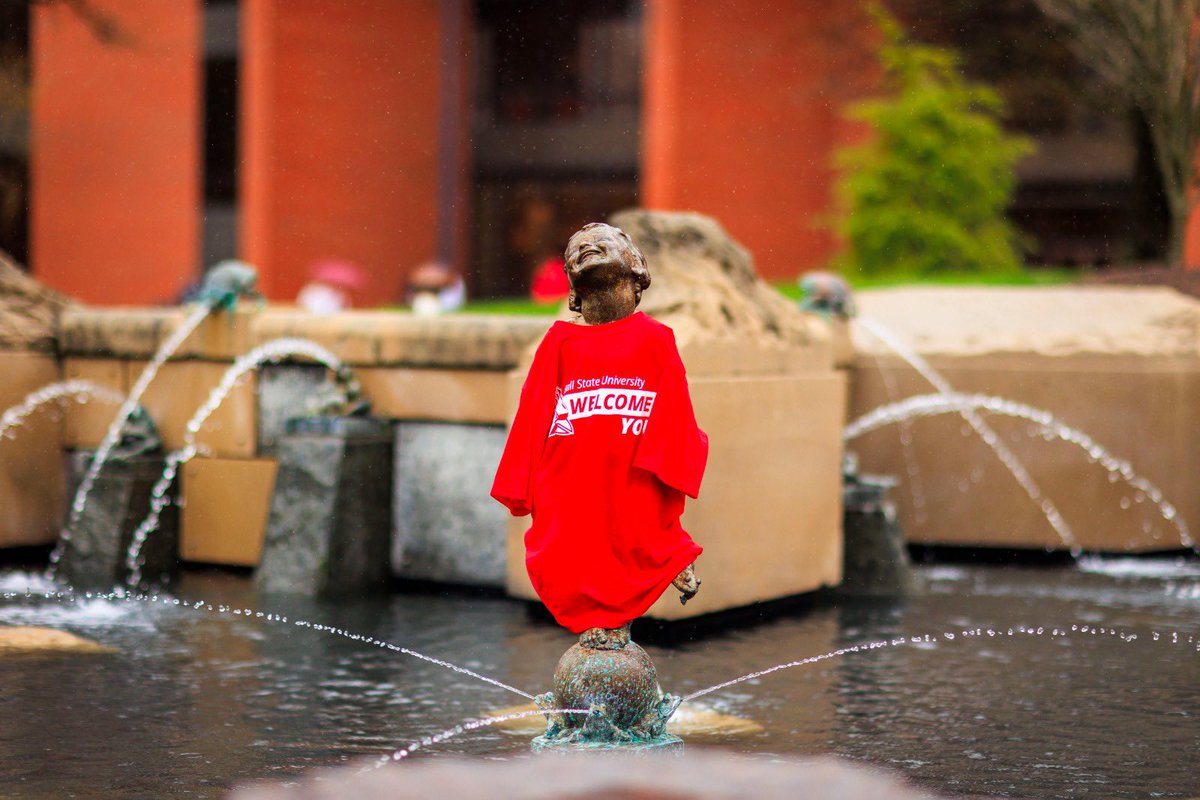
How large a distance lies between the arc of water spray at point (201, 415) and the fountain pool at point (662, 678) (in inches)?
15.2

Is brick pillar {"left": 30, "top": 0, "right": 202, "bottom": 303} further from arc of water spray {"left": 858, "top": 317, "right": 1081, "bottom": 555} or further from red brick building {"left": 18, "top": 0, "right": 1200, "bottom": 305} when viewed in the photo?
arc of water spray {"left": 858, "top": 317, "right": 1081, "bottom": 555}

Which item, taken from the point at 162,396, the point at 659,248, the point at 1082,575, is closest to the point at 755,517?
the point at 659,248

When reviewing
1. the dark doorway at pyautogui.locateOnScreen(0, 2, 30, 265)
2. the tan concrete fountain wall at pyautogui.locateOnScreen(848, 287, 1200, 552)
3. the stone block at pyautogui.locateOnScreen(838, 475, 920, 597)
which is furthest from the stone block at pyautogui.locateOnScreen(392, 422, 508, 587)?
the dark doorway at pyautogui.locateOnScreen(0, 2, 30, 265)

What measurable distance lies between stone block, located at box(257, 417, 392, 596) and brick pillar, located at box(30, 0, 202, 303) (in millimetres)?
22736

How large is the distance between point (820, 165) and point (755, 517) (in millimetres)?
21089

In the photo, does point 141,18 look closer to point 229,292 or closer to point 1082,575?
point 229,292

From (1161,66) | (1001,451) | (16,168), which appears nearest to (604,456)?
(1001,451)

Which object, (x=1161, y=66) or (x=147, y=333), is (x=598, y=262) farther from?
(x=1161, y=66)

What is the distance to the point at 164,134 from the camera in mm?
31812

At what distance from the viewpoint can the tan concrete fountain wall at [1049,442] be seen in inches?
427

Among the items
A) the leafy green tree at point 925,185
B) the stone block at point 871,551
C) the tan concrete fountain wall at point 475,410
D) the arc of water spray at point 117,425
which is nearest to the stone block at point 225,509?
the tan concrete fountain wall at point 475,410

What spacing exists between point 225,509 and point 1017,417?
16.2 ft

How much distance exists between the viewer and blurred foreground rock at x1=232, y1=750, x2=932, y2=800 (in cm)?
214

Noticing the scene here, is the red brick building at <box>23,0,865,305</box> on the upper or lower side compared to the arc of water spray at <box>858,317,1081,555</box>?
upper
